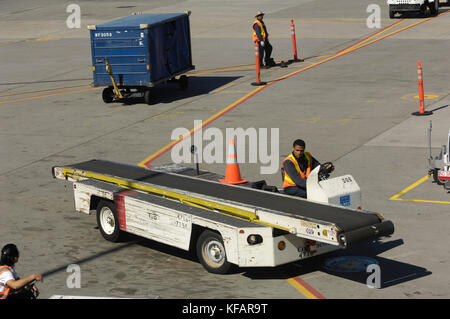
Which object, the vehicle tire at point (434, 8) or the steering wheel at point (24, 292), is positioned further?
the vehicle tire at point (434, 8)

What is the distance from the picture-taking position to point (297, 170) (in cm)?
1444

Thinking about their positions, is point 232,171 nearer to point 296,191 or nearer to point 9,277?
point 296,191

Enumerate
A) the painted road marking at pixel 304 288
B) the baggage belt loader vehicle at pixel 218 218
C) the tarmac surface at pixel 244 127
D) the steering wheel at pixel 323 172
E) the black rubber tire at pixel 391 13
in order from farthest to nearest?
1. the black rubber tire at pixel 391 13
2. the steering wheel at pixel 323 172
3. the tarmac surface at pixel 244 127
4. the painted road marking at pixel 304 288
5. the baggage belt loader vehicle at pixel 218 218

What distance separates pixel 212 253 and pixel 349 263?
2.20 meters

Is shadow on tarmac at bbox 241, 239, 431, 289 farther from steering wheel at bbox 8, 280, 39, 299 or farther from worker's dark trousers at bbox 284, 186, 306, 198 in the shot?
steering wheel at bbox 8, 280, 39, 299

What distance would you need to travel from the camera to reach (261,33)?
30797 mm

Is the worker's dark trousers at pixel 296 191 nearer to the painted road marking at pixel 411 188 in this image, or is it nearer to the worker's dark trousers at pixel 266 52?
the painted road marking at pixel 411 188

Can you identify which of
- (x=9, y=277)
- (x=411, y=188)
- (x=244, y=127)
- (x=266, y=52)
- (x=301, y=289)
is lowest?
(x=301, y=289)

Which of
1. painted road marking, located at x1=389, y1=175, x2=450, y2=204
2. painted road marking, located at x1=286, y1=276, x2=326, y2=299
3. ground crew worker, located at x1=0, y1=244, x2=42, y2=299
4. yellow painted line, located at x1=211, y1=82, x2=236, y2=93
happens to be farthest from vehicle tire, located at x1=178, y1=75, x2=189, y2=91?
ground crew worker, located at x1=0, y1=244, x2=42, y2=299

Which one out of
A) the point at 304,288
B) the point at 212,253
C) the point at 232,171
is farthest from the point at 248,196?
the point at 304,288

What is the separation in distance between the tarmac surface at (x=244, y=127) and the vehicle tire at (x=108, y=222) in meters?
Result: 0.20

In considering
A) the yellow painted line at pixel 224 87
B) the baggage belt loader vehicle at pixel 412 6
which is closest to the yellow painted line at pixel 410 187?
the yellow painted line at pixel 224 87

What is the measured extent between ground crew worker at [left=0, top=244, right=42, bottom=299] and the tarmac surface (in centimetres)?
231

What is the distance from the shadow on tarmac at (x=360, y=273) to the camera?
12.8m
